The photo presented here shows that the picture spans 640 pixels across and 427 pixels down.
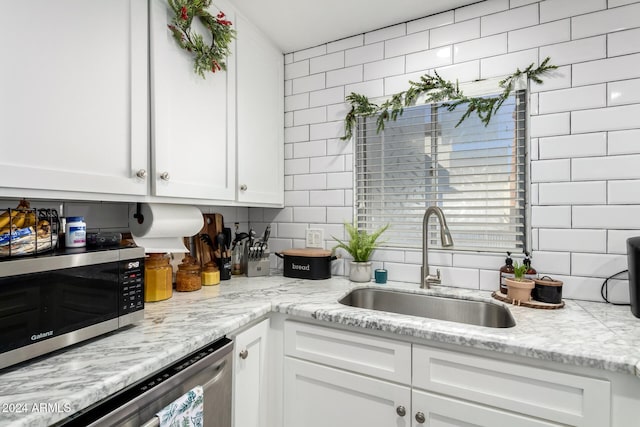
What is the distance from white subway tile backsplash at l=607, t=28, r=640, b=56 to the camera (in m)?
1.30

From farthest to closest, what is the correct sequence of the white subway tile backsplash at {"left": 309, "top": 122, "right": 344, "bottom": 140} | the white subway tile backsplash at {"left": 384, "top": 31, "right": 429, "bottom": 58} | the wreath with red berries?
the white subway tile backsplash at {"left": 309, "top": 122, "right": 344, "bottom": 140}, the white subway tile backsplash at {"left": 384, "top": 31, "right": 429, "bottom": 58}, the wreath with red berries

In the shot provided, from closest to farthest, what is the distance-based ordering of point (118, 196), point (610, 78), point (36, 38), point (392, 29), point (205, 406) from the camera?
point (36, 38) < point (205, 406) < point (118, 196) < point (610, 78) < point (392, 29)

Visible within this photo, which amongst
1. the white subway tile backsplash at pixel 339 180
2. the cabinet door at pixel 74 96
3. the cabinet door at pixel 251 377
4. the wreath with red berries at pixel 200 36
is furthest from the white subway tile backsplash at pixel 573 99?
the cabinet door at pixel 74 96

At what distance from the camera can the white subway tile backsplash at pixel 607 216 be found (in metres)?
1.29

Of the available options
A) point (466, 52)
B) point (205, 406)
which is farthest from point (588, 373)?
point (466, 52)

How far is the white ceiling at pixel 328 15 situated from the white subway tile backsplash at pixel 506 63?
315mm

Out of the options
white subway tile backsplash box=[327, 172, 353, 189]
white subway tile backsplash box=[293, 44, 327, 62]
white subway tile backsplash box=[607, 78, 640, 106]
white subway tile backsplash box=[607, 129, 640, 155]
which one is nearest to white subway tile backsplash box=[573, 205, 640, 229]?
white subway tile backsplash box=[607, 129, 640, 155]

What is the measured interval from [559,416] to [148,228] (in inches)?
61.1

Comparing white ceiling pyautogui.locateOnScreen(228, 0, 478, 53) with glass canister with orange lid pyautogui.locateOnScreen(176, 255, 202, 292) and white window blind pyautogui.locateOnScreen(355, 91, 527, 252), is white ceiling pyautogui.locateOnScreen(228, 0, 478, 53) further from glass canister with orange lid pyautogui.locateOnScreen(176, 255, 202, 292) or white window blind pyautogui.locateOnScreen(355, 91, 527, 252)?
glass canister with orange lid pyautogui.locateOnScreen(176, 255, 202, 292)

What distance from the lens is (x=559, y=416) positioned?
3.01ft

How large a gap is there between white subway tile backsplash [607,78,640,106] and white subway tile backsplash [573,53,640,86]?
0.07 ft

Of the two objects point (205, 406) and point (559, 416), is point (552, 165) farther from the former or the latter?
point (205, 406)

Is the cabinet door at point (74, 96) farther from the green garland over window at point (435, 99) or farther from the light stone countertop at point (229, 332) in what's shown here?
the green garland over window at point (435, 99)

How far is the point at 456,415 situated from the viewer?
1.03m
